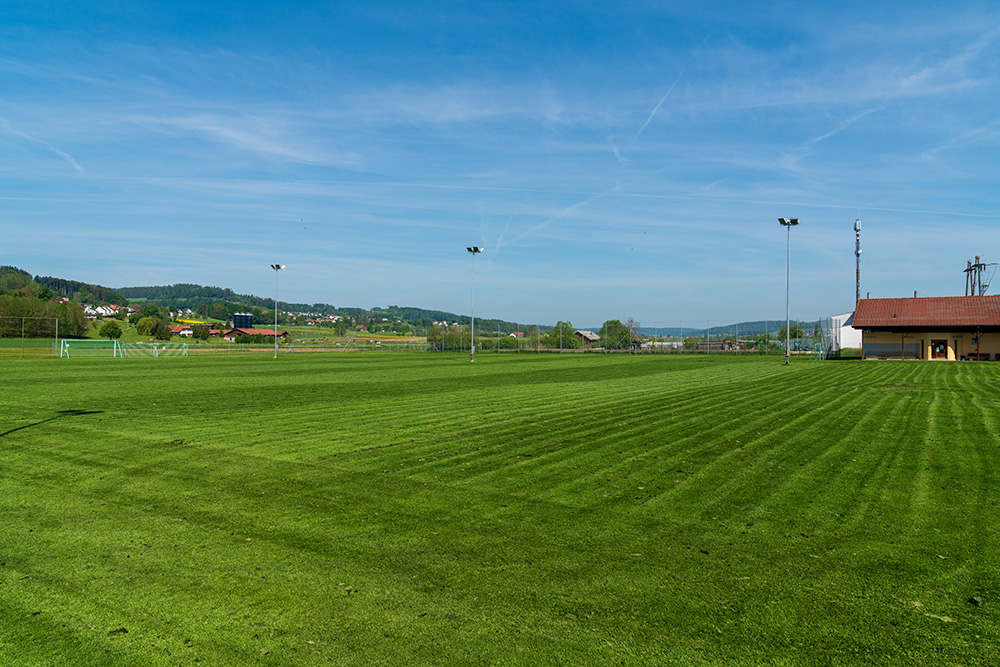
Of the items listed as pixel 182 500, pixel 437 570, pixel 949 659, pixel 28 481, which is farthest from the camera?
pixel 28 481

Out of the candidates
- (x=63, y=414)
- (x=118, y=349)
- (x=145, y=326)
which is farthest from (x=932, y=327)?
(x=145, y=326)

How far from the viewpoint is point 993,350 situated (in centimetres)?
4256

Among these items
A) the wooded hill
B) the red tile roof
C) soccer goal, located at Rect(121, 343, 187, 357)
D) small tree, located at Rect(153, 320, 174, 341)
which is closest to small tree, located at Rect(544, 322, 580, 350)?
the red tile roof

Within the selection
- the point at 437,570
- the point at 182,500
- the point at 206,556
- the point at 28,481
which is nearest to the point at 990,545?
the point at 437,570

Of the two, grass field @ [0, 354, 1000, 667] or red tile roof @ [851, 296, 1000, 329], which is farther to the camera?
red tile roof @ [851, 296, 1000, 329]

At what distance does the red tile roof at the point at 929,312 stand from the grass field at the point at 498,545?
1586 inches

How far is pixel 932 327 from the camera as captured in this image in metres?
43.1

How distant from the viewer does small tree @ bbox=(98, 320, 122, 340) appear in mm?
68375

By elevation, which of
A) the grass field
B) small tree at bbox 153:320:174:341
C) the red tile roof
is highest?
the red tile roof

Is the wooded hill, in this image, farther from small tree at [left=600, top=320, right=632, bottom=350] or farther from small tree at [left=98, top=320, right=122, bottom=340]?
small tree at [left=600, top=320, right=632, bottom=350]

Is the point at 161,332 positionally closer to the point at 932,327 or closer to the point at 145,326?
the point at 145,326

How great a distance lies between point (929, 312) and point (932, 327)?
249cm

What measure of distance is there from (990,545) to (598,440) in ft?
17.1

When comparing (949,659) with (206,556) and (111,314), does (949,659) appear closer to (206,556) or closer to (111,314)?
(206,556)
